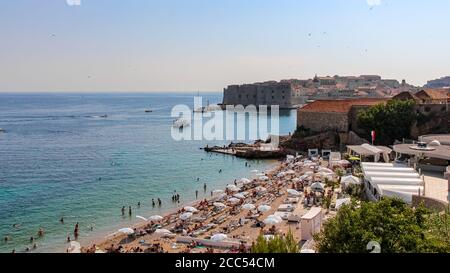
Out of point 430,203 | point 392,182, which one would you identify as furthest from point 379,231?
point 392,182

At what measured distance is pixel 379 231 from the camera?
1091cm

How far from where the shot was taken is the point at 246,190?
1169 inches

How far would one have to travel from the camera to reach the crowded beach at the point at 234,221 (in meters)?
18.0

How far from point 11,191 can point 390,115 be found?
97.1 feet

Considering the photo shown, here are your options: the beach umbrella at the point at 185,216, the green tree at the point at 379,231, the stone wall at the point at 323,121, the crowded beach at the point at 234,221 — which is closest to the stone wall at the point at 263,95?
the stone wall at the point at 323,121

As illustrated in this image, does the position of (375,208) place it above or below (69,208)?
above

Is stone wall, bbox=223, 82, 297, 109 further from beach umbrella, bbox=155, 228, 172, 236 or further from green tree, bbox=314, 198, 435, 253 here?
green tree, bbox=314, 198, 435, 253

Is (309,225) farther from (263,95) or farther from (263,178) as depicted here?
(263,95)

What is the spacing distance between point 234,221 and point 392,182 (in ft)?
23.5

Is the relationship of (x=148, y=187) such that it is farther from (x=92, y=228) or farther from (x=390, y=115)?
(x=390, y=115)

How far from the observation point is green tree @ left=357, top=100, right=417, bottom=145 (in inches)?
1544

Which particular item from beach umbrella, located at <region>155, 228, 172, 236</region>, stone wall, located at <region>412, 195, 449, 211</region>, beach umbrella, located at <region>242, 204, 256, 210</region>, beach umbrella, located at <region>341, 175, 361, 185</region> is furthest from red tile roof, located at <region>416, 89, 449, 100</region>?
beach umbrella, located at <region>155, 228, 172, 236</region>
